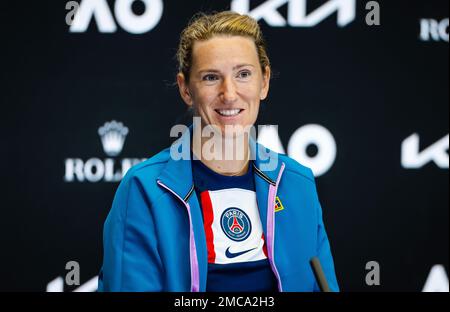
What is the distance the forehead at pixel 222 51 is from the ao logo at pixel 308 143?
3.03 ft

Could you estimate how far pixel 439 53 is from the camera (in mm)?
2328

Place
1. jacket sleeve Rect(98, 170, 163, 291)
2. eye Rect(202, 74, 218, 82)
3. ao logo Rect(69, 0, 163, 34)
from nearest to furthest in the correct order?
jacket sleeve Rect(98, 170, 163, 291) < eye Rect(202, 74, 218, 82) < ao logo Rect(69, 0, 163, 34)

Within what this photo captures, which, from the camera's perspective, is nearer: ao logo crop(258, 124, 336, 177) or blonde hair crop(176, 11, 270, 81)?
blonde hair crop(176, 11, 270, 81)

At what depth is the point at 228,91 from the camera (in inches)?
50.2

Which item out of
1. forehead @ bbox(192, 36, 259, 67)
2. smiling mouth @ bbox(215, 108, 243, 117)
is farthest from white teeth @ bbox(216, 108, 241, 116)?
forehead @ bbox(192, 36, 259, 67)

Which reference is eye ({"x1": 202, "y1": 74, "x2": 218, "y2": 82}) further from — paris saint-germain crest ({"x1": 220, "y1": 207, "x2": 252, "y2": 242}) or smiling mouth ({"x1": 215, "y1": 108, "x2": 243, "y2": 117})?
paris saint-germain crest ({"x1": 220, "y1": 207, "x2": 252, "y2": 242})

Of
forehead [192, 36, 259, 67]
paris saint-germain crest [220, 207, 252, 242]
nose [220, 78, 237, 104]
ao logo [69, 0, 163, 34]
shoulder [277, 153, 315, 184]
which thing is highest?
ao logo [69, 0, 163, 34]

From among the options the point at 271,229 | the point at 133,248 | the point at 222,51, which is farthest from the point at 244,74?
the point at 133,248

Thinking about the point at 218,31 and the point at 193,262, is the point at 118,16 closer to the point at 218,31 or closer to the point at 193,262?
the point at 218,31

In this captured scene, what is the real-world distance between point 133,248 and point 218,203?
0.68 feet

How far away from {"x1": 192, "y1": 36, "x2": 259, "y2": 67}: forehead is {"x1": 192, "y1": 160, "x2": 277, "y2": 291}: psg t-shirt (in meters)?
0.24

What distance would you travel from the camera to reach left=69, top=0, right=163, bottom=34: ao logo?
220cm
